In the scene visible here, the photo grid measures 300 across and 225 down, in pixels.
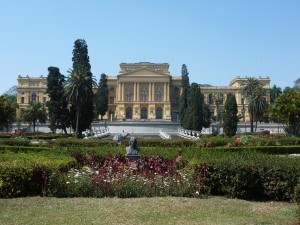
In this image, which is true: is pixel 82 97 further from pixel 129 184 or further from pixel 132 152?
pixel 129 184

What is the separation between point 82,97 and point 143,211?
37.9 m

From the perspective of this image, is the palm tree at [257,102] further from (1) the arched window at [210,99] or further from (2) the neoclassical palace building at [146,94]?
(1) the arched window at [210,99]

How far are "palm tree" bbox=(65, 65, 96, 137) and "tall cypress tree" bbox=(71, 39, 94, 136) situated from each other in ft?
2.09

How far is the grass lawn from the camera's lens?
800cm

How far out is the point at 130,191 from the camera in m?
10.6

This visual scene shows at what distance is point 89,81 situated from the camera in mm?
47031

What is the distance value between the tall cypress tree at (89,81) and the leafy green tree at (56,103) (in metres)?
1.12

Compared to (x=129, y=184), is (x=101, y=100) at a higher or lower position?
higher

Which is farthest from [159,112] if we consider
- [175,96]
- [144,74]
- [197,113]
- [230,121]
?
[230,121]

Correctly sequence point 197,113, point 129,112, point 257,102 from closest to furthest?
1. point 197,113
2. point 257,102
3. point 129,112

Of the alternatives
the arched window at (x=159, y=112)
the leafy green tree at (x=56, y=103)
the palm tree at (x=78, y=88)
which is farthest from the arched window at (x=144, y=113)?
the palm tree at (x=78, y=88)

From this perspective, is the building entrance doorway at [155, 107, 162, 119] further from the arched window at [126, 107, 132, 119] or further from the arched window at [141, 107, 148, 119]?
the arched window at [126, 107, 132, 119]

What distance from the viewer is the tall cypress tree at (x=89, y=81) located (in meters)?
48.5

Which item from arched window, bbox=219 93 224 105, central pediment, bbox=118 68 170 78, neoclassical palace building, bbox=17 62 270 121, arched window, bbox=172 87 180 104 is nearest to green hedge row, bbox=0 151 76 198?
arched window, bbox=219 93 224 105
